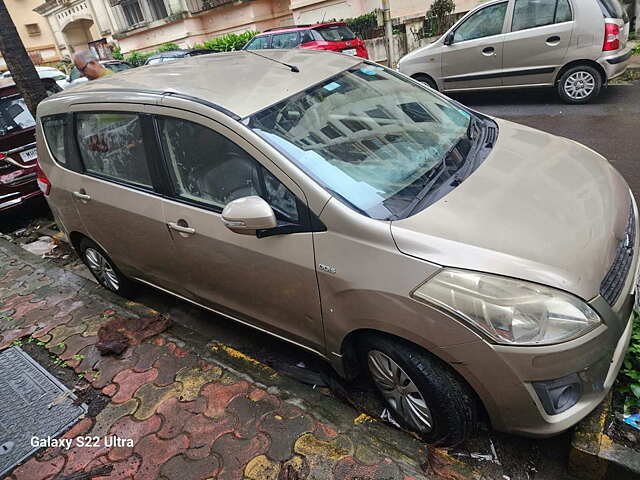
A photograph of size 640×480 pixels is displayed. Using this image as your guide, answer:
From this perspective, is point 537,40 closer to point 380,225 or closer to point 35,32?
point 380,225

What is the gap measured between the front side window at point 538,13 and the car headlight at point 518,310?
6.12 metres

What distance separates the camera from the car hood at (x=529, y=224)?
1.68 metres

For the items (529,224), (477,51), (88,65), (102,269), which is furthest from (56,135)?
(477,51)

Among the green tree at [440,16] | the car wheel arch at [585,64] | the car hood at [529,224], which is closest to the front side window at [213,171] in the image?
the car hood at [529,224]

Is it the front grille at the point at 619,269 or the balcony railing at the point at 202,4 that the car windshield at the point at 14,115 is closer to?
the front grille at the point at 619,269

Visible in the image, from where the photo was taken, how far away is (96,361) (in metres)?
2.97

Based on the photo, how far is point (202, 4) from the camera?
61.7 feet

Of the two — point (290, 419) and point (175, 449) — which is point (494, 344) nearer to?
point (290, 419)

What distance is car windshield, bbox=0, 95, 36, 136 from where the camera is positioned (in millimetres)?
5491

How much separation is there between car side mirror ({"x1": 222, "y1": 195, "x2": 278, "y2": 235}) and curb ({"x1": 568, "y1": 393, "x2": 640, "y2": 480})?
1.61 m

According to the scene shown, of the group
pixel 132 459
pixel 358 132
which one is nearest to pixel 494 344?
pixel 358 132

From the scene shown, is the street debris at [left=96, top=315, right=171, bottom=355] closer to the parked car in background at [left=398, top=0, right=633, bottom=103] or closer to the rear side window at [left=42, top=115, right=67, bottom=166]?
the rear side window at [left=42, top=115, right=67, bottom=166]

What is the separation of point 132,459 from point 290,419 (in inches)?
32.4

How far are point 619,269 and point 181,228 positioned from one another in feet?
7.16
